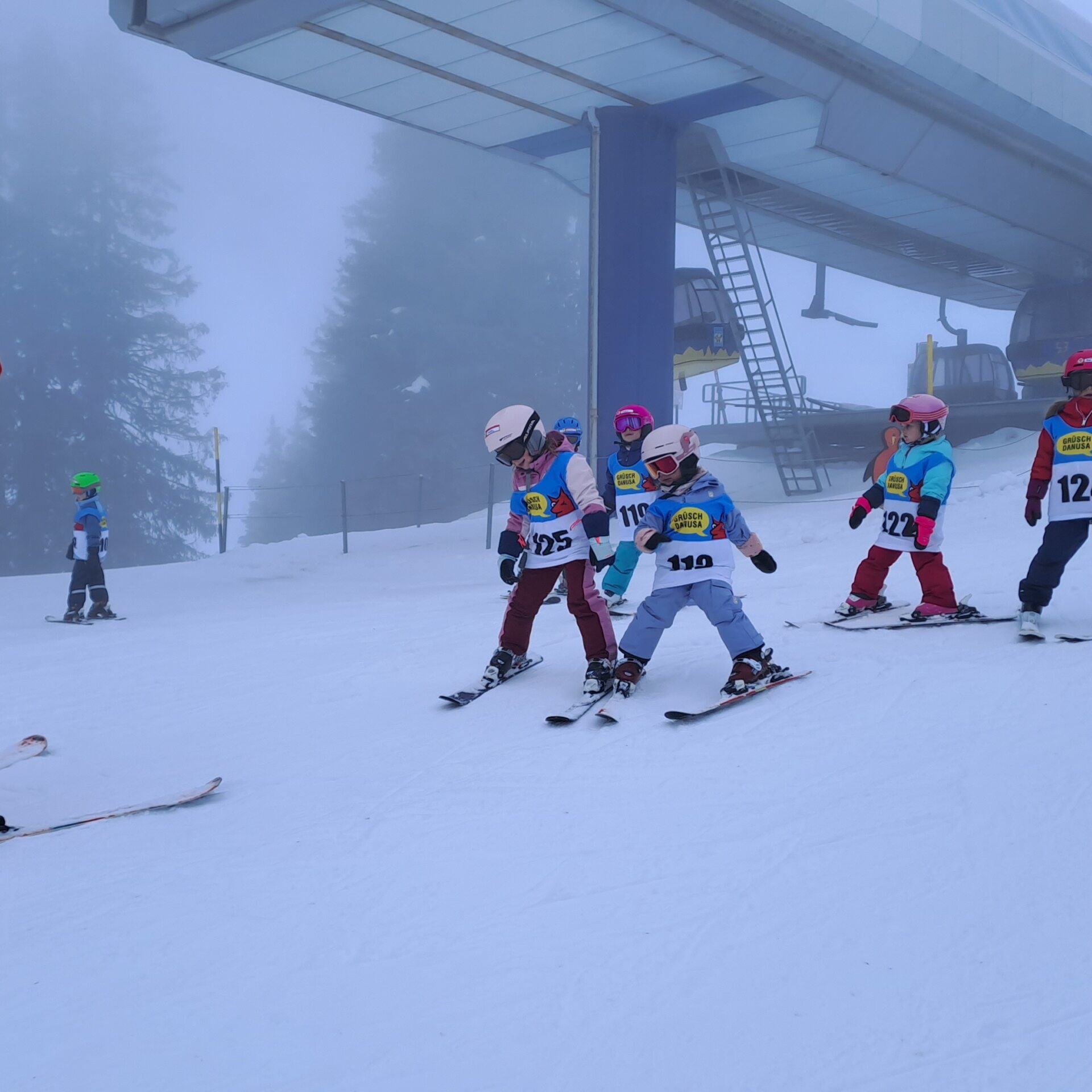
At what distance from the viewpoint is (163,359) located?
1325 inches

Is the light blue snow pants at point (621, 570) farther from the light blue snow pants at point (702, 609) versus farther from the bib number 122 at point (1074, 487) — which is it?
the bib number 122 at point (1074, 487)

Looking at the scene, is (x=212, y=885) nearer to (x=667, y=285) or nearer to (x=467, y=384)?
(x=667, y=285)

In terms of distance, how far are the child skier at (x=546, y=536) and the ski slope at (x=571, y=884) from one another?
Answer: 0.29 m

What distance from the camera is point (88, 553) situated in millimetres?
9617

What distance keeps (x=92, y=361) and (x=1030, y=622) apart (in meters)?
→ 31.4

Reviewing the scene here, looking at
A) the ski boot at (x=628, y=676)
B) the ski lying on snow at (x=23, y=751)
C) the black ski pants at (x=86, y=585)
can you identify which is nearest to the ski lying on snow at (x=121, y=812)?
the ski lying on snow at (x=23, y=751)

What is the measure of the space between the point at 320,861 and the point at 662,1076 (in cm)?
150

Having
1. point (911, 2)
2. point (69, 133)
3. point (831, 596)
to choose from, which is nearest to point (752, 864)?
point (831, 596)

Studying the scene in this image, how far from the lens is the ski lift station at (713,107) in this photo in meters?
11.3

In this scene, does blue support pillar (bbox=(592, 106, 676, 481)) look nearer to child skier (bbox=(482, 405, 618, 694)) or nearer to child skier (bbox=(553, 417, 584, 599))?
child skier (bbox=(553, 417, 584, 599))

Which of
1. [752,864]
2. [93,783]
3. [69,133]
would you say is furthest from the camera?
[69,133]

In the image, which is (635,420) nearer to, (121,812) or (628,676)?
(628,676)

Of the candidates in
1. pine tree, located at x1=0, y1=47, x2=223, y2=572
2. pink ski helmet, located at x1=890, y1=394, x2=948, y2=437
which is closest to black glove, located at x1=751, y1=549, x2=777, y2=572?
pink ski helmet, located at x1=890, y1=394, x2=948, y2=437

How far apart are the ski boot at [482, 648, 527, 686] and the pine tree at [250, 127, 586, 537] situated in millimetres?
27311
